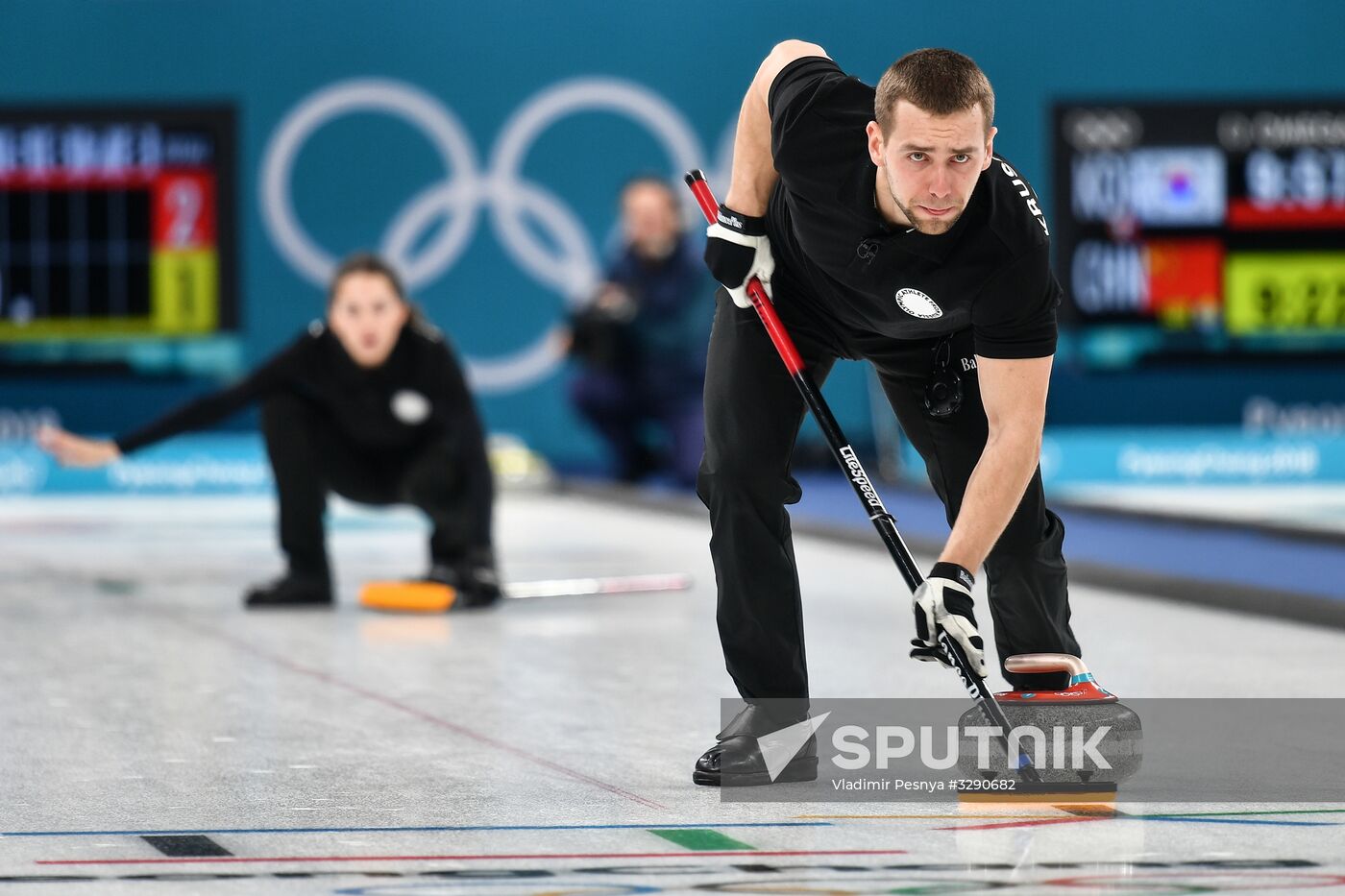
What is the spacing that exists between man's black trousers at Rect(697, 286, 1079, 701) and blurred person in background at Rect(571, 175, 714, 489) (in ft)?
21.1

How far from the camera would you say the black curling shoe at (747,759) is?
11.9 feet

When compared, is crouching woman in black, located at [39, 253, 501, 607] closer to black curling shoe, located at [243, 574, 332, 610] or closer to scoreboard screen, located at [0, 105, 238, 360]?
black curling shoe, located at [243, 574, 332, 610]

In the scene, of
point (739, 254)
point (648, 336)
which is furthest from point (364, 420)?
Answer: point (648, 336)

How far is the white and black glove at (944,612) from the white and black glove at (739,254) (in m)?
0.67

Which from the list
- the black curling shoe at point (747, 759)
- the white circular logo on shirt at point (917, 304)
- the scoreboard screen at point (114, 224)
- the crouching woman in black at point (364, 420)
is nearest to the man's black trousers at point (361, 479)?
the crouching woman in black at point (364, 420)

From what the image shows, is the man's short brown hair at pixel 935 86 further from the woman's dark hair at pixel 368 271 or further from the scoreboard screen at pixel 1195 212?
the scoreboard screen at pixel 1195 212

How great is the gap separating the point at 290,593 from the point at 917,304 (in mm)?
3300

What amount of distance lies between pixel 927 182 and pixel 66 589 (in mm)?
4350

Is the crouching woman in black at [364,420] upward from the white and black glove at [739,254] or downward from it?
downward

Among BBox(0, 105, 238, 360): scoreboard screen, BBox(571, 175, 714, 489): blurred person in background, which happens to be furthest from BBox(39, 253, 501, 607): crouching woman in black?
BBox(0, 105, 238, 360): scoreboard screen

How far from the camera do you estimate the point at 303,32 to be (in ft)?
39.2

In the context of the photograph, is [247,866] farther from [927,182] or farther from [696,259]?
[696,259]

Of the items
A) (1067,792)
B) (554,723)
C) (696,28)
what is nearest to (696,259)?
(696,28)

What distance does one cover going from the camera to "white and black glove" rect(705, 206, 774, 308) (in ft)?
12.3
